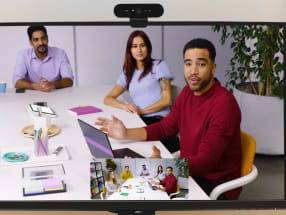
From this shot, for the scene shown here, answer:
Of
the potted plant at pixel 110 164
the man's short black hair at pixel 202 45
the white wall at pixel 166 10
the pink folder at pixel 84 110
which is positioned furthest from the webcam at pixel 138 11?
the potted plant at pixel 110 164

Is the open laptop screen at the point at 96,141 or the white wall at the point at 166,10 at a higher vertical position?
the white wall at the point at 166,10

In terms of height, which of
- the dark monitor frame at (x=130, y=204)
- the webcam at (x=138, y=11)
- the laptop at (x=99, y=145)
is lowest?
the dark monitor frame at (x=130, y=204)

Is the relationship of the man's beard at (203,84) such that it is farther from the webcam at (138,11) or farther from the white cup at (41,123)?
the white cup at (41,123)

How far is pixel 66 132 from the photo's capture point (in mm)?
987

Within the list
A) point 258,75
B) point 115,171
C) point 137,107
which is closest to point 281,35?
point 258,75

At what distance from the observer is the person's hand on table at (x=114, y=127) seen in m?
0.94

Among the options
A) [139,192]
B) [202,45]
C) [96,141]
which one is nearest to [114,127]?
[96,141]

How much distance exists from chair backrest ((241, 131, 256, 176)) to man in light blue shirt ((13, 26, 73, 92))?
471 millimetres

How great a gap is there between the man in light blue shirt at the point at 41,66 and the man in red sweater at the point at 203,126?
16 centimetres

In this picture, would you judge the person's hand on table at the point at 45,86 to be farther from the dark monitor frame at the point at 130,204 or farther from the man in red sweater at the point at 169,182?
the man in red sweater at the point at 169,182

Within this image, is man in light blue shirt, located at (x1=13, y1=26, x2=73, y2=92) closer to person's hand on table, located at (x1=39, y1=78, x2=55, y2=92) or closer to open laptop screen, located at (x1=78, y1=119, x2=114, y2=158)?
person's hand on table, located at (x1=39, y1=78, x2=55, y2=92)

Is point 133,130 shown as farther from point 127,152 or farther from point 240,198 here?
point 240,198

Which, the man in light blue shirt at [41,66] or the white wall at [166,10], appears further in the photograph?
the white wall at [166,10]

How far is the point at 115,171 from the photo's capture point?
0.89 meters
